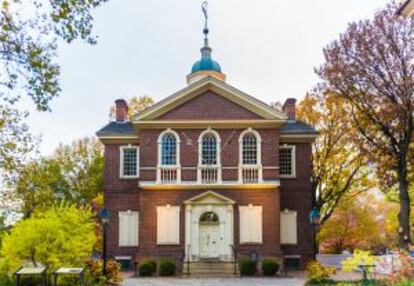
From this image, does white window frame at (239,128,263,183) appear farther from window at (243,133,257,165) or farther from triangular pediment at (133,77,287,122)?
triangular pediment at (133,77,287,122)

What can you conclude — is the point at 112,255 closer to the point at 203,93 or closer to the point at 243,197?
the point at 243,197

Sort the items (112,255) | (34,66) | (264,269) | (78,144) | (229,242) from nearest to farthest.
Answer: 1. (34,66)
2. (264,269)
3. (229,242)
4. (112,255)
5. (78,144)

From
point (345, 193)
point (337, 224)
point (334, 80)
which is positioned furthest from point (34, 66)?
point (337, 224)

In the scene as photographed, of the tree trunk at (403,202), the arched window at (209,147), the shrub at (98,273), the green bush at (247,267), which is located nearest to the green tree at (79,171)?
the arched window at (209,147)

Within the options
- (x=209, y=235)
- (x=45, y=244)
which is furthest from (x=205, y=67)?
(x=45, y=244)

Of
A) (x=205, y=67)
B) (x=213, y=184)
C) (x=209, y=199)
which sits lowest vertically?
(x=209, y=199)

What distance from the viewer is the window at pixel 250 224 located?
2686 centimetres

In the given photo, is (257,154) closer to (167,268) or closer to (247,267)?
(247,267)

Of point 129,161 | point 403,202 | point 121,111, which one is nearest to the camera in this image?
point 403,202

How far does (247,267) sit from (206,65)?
13353 millimetres

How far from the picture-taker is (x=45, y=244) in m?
17.5

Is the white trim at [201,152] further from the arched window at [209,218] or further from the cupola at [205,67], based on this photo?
the cupola at [205,67]

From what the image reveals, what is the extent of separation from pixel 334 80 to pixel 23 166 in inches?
603

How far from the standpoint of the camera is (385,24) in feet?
85.3
